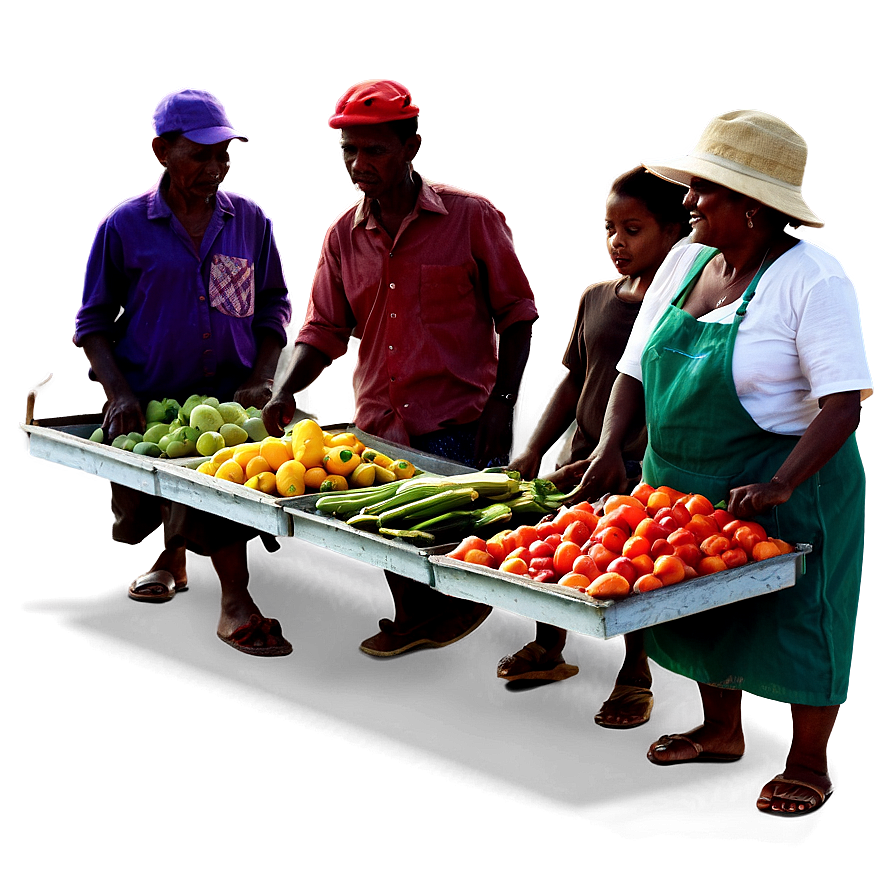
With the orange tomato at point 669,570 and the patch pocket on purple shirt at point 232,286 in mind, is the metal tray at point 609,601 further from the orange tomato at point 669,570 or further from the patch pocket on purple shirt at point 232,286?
the patch pocket on purple shirt at point 232,286

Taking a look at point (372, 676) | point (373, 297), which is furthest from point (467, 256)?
point (372, 676)

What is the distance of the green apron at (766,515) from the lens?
3.77 m

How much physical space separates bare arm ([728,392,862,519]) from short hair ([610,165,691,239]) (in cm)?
114


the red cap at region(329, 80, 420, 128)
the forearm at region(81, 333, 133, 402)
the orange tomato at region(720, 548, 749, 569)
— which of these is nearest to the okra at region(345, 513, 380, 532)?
the orange tomato at region(720, 548, 749, 569)

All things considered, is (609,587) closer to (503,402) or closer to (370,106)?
(503,402)

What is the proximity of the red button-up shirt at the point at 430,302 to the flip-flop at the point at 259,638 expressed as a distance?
103 cm

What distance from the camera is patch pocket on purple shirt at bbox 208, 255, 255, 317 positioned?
5.83 metres

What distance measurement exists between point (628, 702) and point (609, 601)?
1.65m

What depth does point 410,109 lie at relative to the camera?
16.1 ft

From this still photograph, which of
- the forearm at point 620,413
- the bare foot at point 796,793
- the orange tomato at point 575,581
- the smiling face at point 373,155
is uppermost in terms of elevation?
the smiling face at point 373,155

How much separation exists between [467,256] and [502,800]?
7.27 feet

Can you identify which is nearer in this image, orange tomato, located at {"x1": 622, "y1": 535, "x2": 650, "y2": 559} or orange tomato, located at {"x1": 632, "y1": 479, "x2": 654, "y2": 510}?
orange tomato, located at {"x1": 622, "y1": 535, "x2": 650, "y2": 559}

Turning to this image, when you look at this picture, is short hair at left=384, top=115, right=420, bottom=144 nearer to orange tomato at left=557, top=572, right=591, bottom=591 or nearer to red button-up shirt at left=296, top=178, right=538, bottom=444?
red button-up shirt at left=296, top=178, right=538, bottom=444

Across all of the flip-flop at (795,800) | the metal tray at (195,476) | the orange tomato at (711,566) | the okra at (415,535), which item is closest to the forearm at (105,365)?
the metal tray at (195,476)
